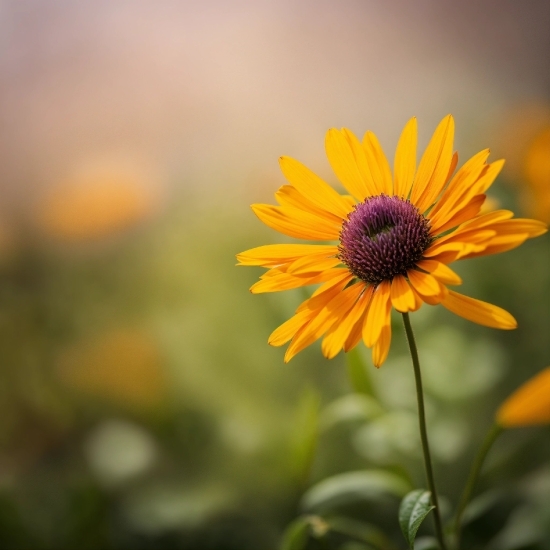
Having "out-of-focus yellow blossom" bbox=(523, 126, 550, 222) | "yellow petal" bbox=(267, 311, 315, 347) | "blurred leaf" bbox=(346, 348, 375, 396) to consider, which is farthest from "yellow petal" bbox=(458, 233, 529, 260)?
"out-of-focus yellow blossom" bbox=(523, 126, 550, 222)

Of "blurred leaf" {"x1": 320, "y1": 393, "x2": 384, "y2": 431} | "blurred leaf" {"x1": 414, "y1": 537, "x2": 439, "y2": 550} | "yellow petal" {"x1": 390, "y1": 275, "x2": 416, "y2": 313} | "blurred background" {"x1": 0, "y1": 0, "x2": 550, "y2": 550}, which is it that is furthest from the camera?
"blurred background" {"x1": 0, "y1": 0, "x2": 550, "y2": 550}

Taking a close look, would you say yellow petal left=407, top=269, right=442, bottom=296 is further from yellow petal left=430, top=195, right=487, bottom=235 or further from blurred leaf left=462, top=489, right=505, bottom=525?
blurred leaf left=462, top=489, right=505, bottom=525

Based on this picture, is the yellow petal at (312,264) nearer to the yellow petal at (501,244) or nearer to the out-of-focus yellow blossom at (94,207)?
the yellow petal at (501,244)

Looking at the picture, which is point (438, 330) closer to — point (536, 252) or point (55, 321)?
point (536, 252)

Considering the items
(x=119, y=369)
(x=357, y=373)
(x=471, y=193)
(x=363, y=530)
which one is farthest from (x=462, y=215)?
(x=119, y=369)

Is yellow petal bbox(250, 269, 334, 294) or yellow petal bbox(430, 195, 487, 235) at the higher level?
yellow petal bbox(430, 195, 487, 235)

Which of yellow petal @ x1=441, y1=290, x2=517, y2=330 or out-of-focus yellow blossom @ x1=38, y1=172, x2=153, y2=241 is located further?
out-of-focus yellow blossom @ x1=38, y1=172, x2=153, y2=241

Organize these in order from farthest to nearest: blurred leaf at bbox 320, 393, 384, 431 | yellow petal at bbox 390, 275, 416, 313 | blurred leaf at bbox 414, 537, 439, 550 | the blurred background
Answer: the blurred background < blurred leaf at bbox 320, 393, 384, 431 < blurred leaf at bbox 414, 537, 439, 550 < yellow petal at bbox 390, 275, 416, 313
